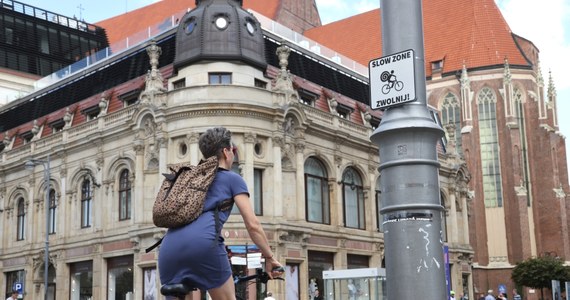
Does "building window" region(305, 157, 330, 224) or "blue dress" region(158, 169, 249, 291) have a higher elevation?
"building window" region(305, 157, 330, 224)

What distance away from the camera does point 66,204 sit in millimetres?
40250

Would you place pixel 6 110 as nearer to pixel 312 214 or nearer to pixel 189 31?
pixel 189 31

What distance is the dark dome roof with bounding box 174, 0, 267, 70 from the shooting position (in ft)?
114

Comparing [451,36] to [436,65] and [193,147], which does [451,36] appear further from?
[193,147]

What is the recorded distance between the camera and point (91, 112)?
40125 mm

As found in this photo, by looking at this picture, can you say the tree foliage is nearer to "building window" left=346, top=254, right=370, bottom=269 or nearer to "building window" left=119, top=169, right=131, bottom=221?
"building window" left=346, top=254, right=370, bottom=269

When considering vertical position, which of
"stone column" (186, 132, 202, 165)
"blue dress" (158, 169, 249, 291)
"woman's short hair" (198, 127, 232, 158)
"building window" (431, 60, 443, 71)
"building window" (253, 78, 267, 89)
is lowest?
"blue dress" (158, 169, 249, 291)

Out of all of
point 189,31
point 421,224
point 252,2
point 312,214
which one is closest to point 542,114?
point 252,2

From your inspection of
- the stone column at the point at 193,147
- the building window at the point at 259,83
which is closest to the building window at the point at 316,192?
the building window at the point at 259,83

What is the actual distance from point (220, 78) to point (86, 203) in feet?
33.4

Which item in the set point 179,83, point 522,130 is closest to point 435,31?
point 522,130

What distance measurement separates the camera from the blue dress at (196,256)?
4359mm

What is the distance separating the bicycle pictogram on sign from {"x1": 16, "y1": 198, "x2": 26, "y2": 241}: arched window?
133 feet

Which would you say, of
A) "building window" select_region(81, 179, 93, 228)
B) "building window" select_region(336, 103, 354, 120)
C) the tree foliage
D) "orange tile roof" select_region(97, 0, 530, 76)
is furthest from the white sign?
"orange tile roof" select_region(97, 0, 530, 76)
